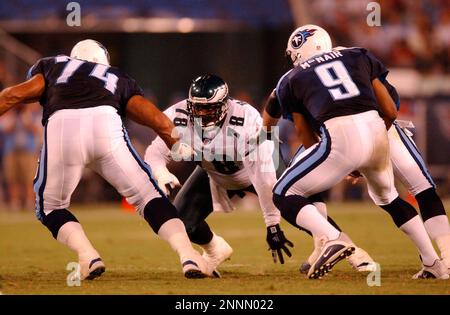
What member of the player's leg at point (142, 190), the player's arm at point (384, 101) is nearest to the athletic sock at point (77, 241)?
the player's leg at point (142, 190)

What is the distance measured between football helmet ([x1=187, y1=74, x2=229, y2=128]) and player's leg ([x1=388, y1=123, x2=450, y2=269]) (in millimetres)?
1175

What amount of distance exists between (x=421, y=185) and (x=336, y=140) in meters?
0.90

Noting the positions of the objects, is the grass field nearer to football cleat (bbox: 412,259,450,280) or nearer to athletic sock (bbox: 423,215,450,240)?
football cleat (bbox: 412,259,450,280)

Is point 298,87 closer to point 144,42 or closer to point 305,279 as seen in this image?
point 305,279

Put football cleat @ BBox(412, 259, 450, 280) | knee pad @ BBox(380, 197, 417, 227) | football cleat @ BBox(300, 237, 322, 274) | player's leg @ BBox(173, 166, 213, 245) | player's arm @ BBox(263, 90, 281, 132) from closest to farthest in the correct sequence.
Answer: football cleat @ BBox(412, 259, 450, 280) < football cleat @ BBox(300, 237, 322, 274) < knee pad @ BBox(380, 197, 417, 227) < player's arm @ BBox(263, 90, 281, 132) < player's leg @ BBox(173, 166, 213, 245)

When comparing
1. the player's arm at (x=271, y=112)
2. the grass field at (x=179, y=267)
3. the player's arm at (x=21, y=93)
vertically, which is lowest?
the grass field at (x=179, y=267)

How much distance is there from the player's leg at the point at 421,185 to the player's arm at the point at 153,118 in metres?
1.50

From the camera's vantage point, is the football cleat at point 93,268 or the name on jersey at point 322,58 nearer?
the football cleat at point 93,268

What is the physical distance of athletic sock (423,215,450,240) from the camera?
6.52 meters

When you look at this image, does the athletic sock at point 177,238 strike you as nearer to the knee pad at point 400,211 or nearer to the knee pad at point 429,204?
the knee pad at point 400,211

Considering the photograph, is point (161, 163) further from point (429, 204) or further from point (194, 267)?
point (429, 204)

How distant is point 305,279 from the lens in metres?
6.32

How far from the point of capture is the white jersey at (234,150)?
22.5 feet

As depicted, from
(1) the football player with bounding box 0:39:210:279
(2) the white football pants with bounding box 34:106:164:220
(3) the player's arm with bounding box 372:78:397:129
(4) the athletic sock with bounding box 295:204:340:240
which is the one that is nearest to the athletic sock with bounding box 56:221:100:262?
(1) the football player with bounding box 0:39:210:279
